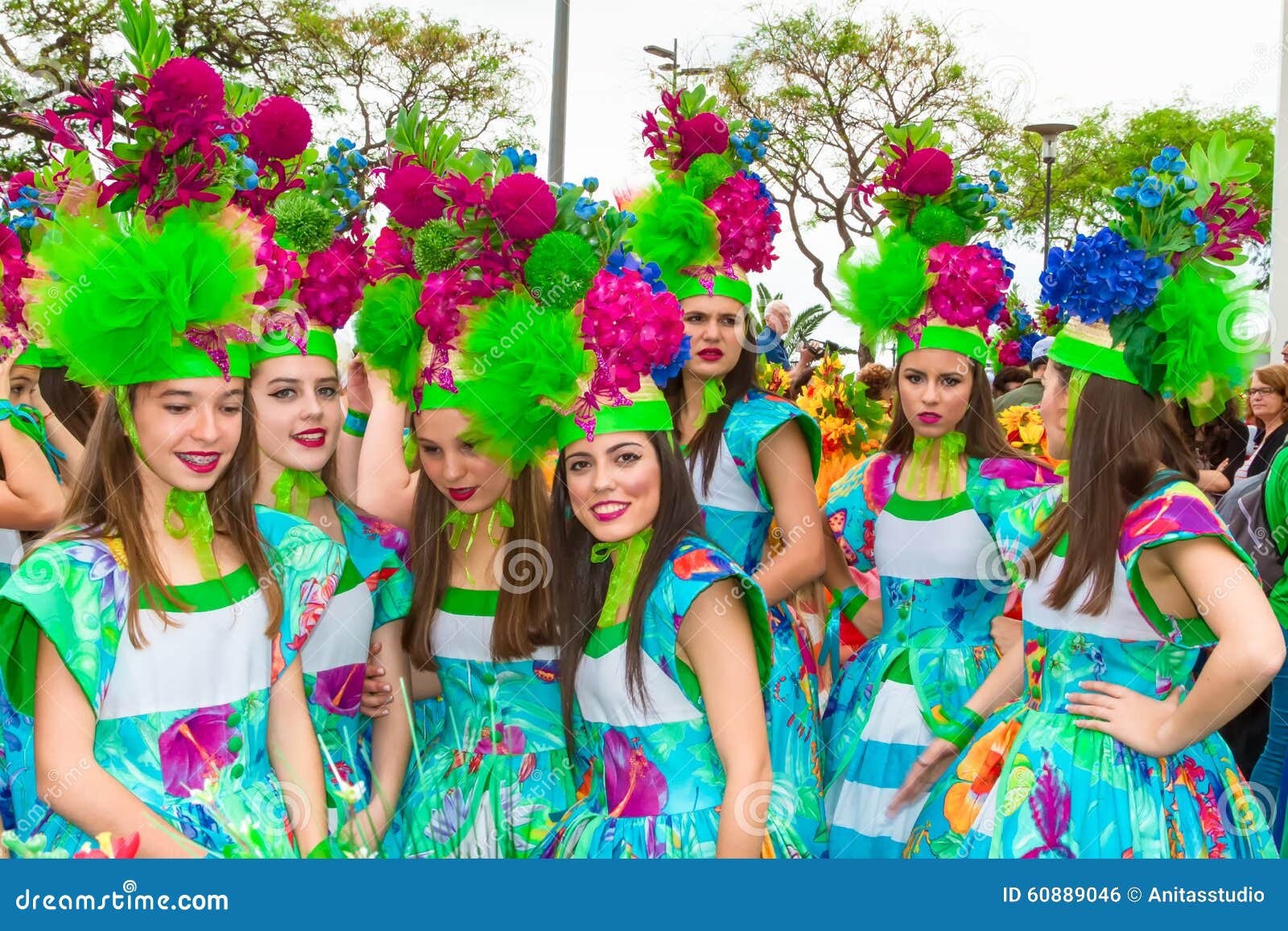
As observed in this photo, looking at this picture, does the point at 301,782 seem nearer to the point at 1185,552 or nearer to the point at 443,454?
the point at 443,454

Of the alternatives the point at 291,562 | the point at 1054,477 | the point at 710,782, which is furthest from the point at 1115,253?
the point at 291,562

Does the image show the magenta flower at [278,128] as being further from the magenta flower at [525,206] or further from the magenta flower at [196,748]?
the magenta flower at [196,748]

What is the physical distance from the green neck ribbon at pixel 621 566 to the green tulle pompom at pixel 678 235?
1.47 metres

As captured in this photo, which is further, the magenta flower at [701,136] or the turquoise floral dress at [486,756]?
the magenta flower at [701,136]

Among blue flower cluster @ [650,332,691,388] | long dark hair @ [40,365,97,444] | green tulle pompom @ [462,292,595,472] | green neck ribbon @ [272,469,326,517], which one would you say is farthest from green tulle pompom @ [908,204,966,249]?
long dark hair @ [40,365,97,444]

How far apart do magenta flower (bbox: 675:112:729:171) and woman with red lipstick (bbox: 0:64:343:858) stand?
1.94 metres

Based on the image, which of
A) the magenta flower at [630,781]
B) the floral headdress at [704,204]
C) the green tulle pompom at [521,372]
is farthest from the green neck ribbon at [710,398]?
the magenta flower at [630,781]

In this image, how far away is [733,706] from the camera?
2445mm

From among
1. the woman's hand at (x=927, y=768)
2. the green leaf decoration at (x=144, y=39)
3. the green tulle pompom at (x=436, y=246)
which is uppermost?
the green leaf decoration at (x=144, y=39)

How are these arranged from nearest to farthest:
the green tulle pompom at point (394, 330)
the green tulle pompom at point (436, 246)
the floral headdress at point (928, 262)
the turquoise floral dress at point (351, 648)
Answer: the turquoise floral dress at point (351, 648)
the green tulle pompom at point (436, 246)
the green tulle pompom at point (394, 330)
the floral headdress at point (928, 262)

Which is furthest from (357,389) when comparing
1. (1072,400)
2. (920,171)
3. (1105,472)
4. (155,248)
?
(1105,472)

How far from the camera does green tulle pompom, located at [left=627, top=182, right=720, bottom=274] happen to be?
4.00 metres

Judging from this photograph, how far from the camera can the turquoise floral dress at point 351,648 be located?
287cm

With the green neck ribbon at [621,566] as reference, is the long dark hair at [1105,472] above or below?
above
